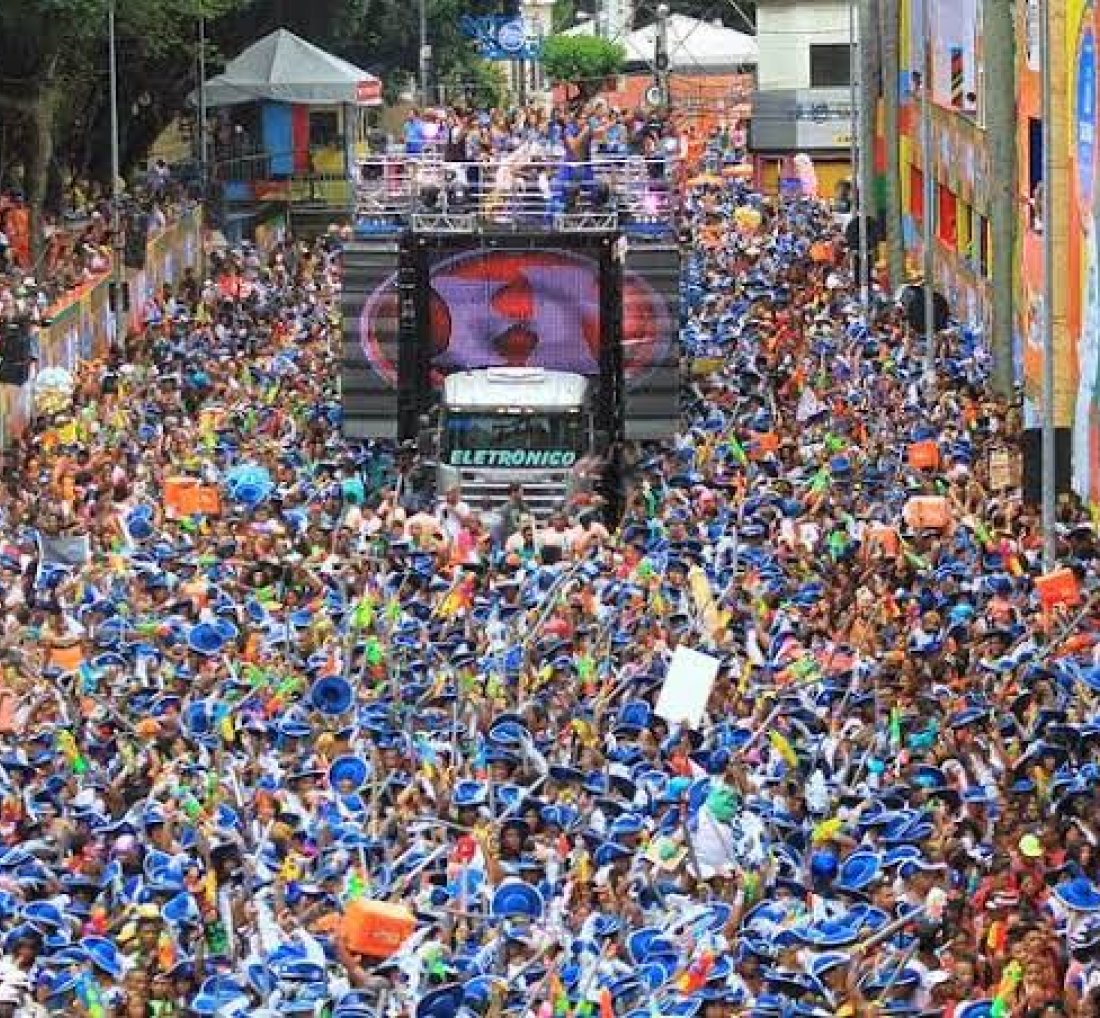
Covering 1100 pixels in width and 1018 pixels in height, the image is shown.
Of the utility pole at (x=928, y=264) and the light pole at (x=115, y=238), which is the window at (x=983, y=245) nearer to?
the utility pole at (x=928, y=264)

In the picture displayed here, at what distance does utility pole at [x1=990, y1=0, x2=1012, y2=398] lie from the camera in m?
36.8

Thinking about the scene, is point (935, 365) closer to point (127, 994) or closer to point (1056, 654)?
point (1056, 654)

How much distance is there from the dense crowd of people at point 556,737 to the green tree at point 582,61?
241 feet

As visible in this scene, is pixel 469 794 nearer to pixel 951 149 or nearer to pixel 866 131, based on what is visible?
pixel 951 149

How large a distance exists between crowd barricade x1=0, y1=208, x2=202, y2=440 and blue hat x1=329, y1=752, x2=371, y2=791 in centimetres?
1901

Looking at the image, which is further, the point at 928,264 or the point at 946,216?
the point at 946,216

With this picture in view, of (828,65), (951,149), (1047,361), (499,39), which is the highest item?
(499,39)

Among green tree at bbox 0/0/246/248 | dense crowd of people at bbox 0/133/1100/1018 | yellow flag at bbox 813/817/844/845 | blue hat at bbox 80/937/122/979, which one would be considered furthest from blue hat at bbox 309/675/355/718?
green tree at bbox 0/0/246/248

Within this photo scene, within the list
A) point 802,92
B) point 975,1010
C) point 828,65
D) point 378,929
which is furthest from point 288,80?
point 975,1010

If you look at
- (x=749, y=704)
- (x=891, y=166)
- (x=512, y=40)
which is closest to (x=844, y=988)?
(x=749, y=704)

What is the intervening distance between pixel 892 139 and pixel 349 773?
3416 centimetres

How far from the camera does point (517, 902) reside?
17.7 metres

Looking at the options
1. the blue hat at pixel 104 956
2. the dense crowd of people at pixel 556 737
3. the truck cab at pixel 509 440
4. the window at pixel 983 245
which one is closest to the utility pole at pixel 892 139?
the window at pixel 983 245

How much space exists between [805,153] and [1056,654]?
55.6m
